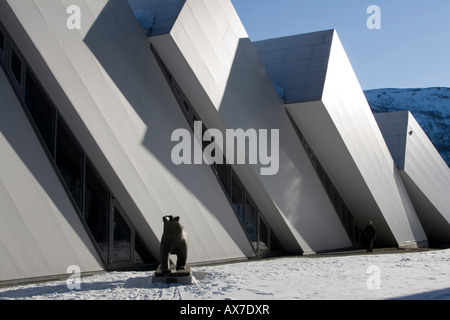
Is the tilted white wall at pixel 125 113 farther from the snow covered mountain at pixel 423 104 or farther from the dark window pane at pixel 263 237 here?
the snow covered mountain at pixel 423 104

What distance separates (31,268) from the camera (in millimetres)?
10820

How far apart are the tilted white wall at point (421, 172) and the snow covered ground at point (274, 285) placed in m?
13.6

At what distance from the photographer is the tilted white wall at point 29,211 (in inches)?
416

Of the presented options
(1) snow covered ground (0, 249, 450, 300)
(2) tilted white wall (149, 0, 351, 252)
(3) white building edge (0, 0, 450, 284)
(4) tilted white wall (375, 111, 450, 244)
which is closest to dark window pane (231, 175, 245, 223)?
(3) white building edge (0, 0, 450, 284)

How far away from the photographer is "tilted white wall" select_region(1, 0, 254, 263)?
477 inches

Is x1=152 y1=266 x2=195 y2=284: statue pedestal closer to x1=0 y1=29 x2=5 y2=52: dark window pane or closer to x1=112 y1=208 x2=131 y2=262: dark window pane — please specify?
x1=112 y1=208 x2=131 y2=262: dark window pane

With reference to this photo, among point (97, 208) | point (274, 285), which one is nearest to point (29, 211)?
point (97, 208)

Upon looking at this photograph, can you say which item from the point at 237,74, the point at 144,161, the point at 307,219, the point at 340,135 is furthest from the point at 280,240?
the point at 144,161

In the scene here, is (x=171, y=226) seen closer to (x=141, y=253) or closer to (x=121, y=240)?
(x=121, y=240)

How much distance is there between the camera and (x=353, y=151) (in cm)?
2127

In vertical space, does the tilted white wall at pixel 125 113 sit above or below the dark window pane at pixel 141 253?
above

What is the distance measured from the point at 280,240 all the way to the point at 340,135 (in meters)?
4.37

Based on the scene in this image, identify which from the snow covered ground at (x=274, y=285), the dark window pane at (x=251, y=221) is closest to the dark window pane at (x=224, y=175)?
the dark window pane at (x=251, y=221)
